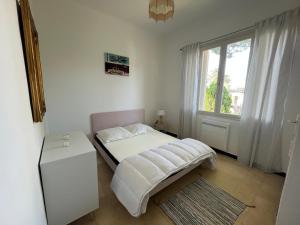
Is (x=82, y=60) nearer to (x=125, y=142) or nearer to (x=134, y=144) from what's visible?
(x=125, y=142)

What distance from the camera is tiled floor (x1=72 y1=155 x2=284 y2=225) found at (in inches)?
54.9

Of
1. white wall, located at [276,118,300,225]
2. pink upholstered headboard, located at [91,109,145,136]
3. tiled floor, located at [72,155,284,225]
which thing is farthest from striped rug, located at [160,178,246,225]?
pink upholstered headboard, located at [91,109,145,136]

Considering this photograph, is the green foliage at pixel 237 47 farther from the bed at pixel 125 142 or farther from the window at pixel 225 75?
the bed at pixel 125 142

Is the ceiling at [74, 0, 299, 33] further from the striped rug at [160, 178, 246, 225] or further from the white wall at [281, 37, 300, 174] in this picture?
the striped rug at [160, 178, 246, 225]

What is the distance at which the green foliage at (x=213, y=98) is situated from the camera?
8.85 ft

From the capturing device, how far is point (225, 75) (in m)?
2.68

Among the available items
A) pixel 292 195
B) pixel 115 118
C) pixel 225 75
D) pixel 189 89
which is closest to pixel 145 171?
pixel 292 195

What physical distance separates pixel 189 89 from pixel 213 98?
1.93ft

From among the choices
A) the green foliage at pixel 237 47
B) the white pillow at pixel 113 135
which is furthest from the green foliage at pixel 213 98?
the white pillow at pixel 113 135

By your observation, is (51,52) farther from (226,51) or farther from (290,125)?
(290,125)

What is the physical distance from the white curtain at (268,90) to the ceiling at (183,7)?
0.34 meters

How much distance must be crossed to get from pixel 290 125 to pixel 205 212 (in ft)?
5.99

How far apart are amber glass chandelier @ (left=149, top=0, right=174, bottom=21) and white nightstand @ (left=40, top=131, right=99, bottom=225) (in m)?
2.00

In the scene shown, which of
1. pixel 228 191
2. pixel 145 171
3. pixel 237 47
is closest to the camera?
pixel 145 171
